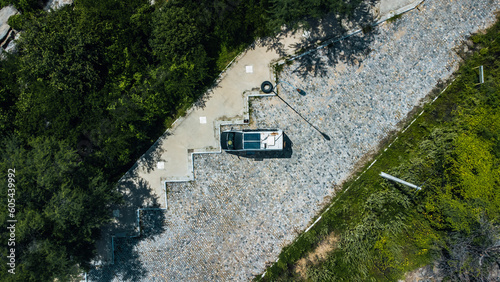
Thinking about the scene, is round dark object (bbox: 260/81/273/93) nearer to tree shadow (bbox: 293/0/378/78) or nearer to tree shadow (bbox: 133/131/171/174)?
tree shadow (bbox: 293/0/378/78)

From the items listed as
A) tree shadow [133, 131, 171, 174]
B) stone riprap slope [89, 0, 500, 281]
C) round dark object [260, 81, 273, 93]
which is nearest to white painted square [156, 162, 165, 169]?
tree shadow [133, 131, 171, 174]

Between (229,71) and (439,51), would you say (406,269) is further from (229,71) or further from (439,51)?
(229,71)

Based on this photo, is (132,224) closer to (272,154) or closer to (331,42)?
(272,154)

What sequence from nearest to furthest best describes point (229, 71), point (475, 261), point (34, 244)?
point (34, 244) → point (475, 261) → point (229, 71)

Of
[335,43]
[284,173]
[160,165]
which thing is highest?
[335,43]

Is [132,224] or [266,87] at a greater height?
[266,87]

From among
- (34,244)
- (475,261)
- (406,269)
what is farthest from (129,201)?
(475,261)

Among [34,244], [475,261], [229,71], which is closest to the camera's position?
[34,244]

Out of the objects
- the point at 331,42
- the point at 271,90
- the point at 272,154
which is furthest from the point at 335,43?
the point at 272,154
